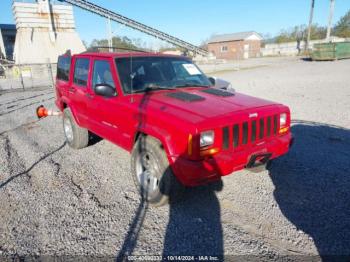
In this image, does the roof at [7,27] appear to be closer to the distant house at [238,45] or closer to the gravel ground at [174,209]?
the distant house at [238,45]

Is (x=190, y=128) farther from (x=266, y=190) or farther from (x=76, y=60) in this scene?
(x=76, y=60)

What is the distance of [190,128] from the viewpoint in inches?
110

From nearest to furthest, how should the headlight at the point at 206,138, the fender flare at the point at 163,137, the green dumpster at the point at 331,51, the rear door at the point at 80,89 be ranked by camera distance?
the headlight at the point at 206,138 → the fender flare at the point at 163,137 → the rear door at the point at 80,89 → the green dumpster at the point at 331,51

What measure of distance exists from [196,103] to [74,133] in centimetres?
322

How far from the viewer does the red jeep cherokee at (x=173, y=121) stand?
2939mm

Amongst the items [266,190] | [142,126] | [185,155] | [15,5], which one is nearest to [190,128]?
[185,155]

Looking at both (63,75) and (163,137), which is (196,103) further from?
(63,75)

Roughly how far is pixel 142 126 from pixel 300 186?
2484 millimetres

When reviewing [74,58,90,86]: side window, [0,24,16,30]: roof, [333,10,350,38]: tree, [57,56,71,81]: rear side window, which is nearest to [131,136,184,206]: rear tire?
[74,58,90,86]: side window

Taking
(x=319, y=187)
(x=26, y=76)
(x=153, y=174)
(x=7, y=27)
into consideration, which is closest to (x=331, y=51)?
(x=26, y=76)

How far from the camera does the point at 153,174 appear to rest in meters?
3.42

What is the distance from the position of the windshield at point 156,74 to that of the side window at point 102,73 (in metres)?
0.21

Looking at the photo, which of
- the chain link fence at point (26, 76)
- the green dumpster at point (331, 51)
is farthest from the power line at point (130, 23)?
the green dumpster at point (331, 51)

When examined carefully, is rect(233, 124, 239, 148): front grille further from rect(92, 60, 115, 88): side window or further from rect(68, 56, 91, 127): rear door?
rect(68, 56, 91, 127): rear door
